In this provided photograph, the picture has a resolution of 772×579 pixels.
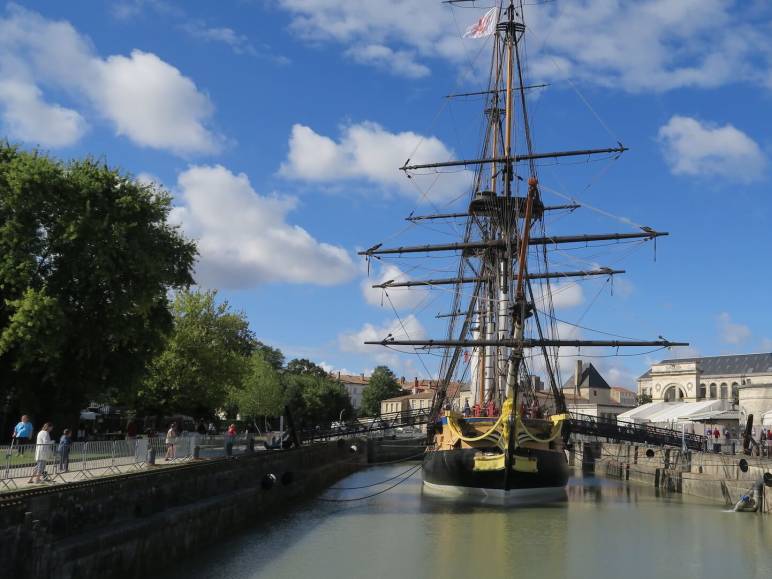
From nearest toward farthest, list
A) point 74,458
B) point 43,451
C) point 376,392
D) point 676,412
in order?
point 43,451 < point 74,458 < point 676,412 < point 376,392

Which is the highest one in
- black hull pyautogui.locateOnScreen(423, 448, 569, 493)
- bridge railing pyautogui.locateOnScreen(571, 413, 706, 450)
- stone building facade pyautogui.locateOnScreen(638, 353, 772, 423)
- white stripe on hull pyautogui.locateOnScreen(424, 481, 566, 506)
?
stone building facade pyautogui.locateOnScreen(638, 353, 772, 423)

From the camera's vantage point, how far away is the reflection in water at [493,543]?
17.6 metres

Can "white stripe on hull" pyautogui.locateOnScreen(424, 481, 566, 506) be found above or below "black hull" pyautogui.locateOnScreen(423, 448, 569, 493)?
below

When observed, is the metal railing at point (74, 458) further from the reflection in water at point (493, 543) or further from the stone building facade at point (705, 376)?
the stone building facade at point (705, 376)

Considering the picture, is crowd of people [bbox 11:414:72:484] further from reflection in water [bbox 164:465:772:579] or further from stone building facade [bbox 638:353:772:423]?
stone building facade [bbox 638:353:772:423]

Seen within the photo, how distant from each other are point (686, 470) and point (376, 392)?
3276 inches

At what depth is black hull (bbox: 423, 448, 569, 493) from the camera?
1176 inches

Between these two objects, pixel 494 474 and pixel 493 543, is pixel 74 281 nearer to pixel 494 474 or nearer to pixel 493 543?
pixel 493 543

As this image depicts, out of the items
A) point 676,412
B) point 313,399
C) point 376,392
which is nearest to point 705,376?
point 676,412

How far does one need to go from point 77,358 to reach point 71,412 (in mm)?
3330

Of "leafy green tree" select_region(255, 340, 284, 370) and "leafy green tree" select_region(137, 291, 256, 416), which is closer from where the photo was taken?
"leafy green tree" select_region(137, 291, 256, 416)

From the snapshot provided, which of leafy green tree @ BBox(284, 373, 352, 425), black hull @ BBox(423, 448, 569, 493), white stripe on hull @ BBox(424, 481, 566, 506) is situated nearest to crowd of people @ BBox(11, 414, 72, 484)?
black hull @ BBox(423, 448, 569, 493)

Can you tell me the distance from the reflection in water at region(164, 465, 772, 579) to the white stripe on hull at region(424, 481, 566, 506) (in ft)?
3.34

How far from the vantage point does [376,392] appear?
120m
